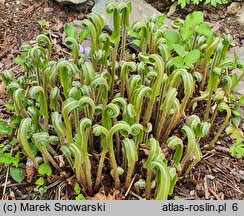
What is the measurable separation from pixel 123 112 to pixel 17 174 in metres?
0.74

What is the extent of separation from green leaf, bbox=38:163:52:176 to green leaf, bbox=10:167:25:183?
143 mm

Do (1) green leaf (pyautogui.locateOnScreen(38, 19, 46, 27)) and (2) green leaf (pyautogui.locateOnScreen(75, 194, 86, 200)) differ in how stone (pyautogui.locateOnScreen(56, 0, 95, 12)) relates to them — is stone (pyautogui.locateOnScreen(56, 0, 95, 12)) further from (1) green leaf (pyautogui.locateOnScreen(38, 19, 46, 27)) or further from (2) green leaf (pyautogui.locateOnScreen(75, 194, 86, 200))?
(2) green leaf (pyautogui.locateOnScreen(75, 194, 86, 200))

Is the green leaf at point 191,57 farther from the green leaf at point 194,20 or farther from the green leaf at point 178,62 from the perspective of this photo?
the green leaf at point 194,20

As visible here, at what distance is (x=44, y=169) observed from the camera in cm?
257

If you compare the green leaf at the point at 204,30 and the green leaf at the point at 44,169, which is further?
the green leaf at the point at 204,30

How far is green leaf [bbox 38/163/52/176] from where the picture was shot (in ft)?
8.39

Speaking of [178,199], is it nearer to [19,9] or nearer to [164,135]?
[164,135]

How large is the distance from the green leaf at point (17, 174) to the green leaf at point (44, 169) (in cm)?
14

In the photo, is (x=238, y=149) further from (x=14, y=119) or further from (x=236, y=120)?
(x=14, y=119)

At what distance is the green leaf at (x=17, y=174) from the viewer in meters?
2.62

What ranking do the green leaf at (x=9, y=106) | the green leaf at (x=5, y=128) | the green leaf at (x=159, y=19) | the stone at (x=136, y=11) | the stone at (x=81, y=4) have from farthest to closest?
the stone at (x=81, y=4) → the stone at (x=136, y=11) → the green leaf at (x=159, y=19) → the green leaf at (x=9, y=106) → the green leaf at (x=5, y=128)

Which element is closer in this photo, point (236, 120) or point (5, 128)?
point (5, 128)

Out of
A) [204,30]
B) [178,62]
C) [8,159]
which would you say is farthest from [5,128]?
[204,30]

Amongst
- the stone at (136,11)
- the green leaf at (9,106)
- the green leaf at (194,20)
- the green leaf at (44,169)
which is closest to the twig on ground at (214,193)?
the green leaf at (44,169)
